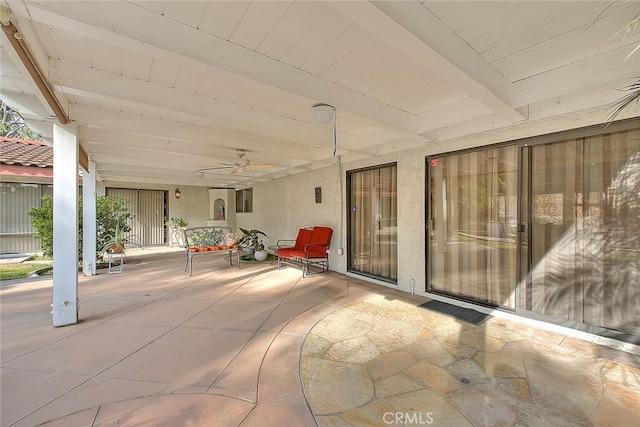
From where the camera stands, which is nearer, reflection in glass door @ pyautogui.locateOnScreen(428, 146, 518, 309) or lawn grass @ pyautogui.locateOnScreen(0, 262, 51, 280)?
reflection in glass door @ pyautogui.locateOnScreen(428, 146, 518, 309)

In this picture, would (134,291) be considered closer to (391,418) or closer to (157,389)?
(157,389)

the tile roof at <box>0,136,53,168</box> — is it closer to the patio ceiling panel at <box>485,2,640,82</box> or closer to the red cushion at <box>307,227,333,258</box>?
the red cushion at <box>307,227,333,258</box>

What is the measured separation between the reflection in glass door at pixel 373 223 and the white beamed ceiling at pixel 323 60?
138 cm

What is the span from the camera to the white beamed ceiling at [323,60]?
1.76 m

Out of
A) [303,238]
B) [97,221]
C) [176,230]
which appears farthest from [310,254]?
[176,230]

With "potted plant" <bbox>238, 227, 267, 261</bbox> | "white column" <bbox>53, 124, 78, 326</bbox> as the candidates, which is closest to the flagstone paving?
"white column" <bbox>53, 124, 78, 326</bbox>

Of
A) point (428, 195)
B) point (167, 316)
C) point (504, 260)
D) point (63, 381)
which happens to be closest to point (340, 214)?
point (428, 195)

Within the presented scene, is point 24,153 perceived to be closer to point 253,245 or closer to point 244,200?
point 244,200

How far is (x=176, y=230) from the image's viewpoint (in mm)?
10555

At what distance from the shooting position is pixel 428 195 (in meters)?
4.29

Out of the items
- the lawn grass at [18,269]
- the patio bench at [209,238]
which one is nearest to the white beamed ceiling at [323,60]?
the patio bench at [209,238]

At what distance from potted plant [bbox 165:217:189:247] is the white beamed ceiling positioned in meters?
7.07

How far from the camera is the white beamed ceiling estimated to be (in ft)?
5.79

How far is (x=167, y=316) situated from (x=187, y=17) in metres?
3.21
